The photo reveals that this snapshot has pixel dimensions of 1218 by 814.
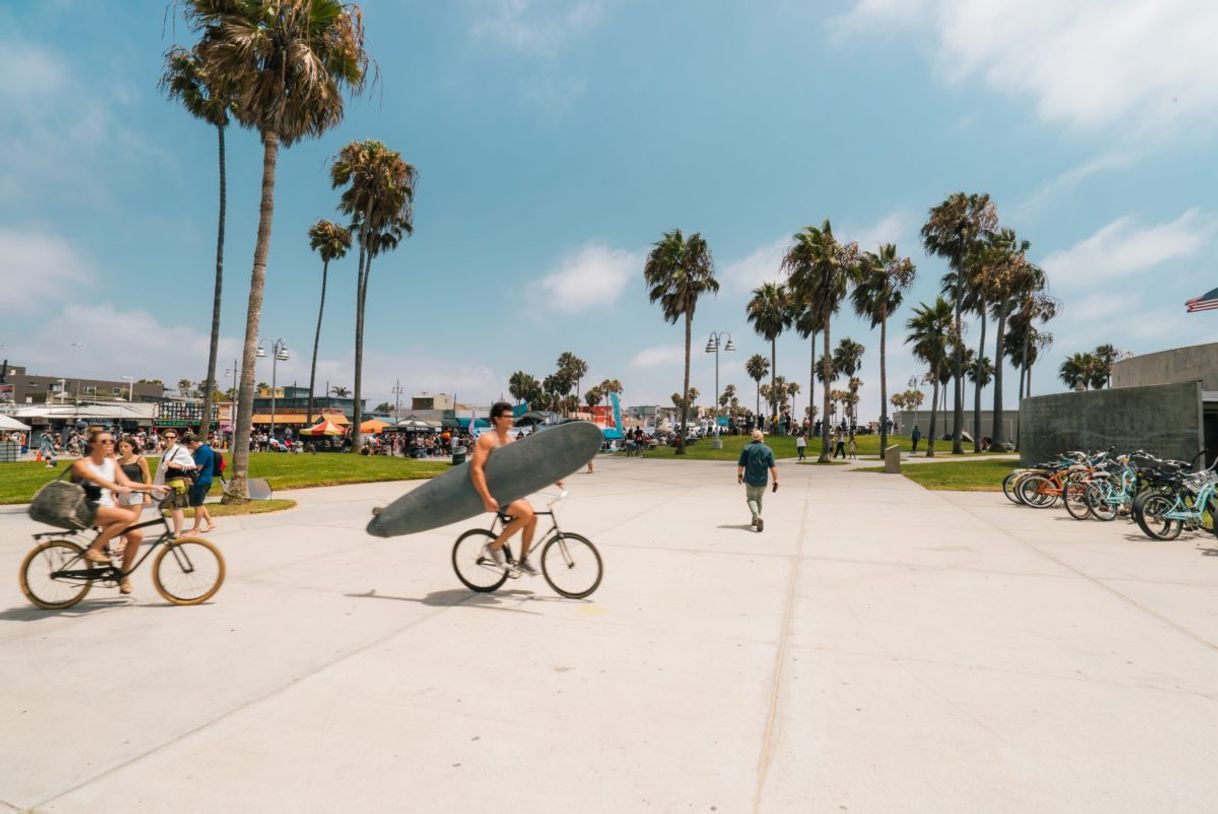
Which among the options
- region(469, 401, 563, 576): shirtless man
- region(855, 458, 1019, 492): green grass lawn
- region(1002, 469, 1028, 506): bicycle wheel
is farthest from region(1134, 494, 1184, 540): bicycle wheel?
region(469, 401, 563, 576): shirtless man

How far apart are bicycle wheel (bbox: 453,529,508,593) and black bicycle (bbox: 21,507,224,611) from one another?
2201 millimetres

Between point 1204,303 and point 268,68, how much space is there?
34.0 meters

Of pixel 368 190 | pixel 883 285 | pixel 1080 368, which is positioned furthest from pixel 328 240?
pixel 1080 368

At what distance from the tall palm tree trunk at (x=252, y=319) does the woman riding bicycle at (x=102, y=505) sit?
715 cm

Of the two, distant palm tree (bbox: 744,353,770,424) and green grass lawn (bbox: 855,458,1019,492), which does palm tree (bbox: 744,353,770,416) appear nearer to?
distant palm tree (bbox: 744,353,770,424)

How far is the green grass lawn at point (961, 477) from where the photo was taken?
16953 mm

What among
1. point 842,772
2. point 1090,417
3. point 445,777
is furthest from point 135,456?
point 1090,417

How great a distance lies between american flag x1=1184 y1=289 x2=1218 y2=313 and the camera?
77.8 feet

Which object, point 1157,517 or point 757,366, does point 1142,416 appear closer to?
point 1157,517

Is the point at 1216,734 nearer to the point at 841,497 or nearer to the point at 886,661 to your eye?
the point at 886,661

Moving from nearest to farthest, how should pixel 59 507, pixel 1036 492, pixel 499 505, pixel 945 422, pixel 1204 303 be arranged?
pixel 59 507, pixel 499 505, pixel 1036 492, pixel 1204 303, pixel 945 422

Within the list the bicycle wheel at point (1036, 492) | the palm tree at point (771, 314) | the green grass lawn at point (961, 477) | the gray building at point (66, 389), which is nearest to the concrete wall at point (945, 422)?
the palm tree at point (771, 314)

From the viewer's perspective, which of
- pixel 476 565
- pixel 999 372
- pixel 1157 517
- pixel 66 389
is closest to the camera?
pixel 476 565

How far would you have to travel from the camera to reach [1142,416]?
16.2 meters
